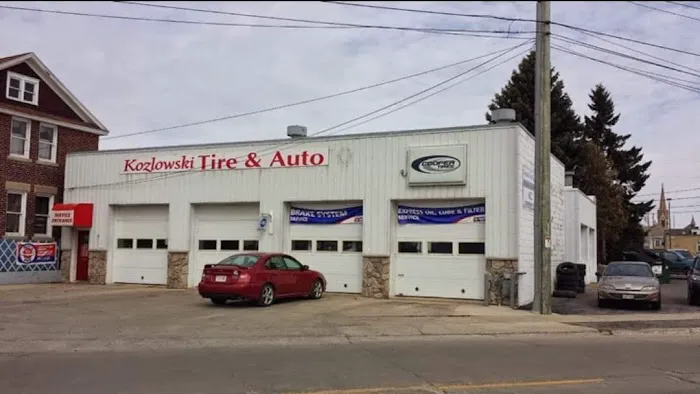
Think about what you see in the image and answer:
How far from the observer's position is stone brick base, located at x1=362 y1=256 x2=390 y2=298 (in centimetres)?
2048

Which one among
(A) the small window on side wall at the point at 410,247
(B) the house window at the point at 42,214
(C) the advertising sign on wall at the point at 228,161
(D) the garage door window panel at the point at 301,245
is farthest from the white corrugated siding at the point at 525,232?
(B) the house window at the point at 42,214

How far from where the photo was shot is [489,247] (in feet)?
63.2

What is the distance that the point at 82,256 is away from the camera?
86.4 ft

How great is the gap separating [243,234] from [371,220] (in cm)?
519

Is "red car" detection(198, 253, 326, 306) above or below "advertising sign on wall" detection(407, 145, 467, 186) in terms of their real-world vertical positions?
below

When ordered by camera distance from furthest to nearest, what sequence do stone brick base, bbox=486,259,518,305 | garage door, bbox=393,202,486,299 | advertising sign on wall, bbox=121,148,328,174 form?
advertising sign on wall, bbox=121,148,328,174 → garage door, bbox=393,202,486,299 → stone brick base, bbox=486,259,518,305

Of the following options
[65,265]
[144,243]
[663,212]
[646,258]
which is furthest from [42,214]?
[663,212]

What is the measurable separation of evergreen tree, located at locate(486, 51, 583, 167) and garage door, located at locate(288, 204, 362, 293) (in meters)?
26.1

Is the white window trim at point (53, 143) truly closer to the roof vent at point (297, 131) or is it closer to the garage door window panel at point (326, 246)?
the roof vent at point (297, 131)

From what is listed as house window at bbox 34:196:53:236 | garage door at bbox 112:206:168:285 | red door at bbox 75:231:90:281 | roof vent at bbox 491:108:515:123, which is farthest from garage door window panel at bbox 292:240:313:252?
house window at bbox 34:196:53:236

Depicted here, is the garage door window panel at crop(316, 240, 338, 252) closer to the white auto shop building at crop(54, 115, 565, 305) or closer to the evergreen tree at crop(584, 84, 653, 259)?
the white auto shop building at crop(54, 115, 565, 305)

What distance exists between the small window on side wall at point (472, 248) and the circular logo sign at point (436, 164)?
7.88ft

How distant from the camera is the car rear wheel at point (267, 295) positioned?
56.9 feet

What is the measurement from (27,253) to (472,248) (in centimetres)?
1791
